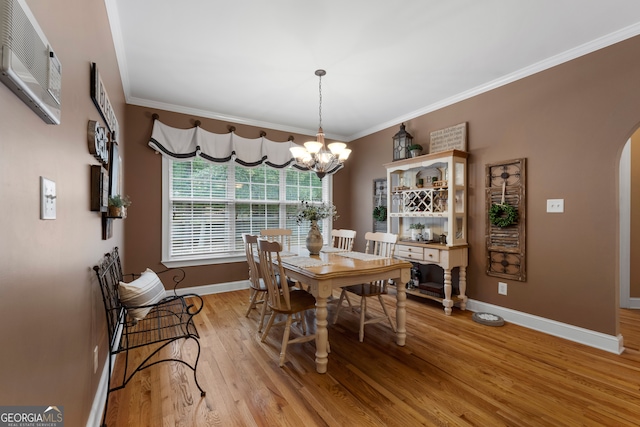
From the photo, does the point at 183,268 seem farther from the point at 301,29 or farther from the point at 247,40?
the point at 301,29

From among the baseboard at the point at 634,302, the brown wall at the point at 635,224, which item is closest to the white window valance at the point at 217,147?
the brown wall at the point at 635,224

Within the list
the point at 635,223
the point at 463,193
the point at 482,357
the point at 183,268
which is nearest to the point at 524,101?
the point at 463,193

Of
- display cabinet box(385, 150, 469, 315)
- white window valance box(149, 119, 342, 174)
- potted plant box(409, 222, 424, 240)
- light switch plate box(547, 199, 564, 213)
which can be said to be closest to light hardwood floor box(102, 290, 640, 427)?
display cabinet box(385, 150, 469, 315)

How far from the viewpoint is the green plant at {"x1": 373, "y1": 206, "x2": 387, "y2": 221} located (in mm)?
4824

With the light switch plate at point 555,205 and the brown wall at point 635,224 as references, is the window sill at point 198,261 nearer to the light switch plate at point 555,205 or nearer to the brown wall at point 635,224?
the light switch plate at point 555,205

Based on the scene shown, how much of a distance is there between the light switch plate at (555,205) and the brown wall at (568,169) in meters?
0.04

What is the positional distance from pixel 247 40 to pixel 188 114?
2066 mm

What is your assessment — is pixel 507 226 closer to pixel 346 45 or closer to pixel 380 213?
pixel 380 213

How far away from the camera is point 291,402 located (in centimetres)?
188

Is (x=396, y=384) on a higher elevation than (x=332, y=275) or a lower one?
lower

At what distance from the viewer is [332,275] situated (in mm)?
2248

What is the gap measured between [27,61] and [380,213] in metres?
4.51

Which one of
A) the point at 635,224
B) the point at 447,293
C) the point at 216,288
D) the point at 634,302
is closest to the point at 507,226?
Answer: the point at 447,293

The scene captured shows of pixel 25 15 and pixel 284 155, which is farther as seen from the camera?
pixel 284 155
